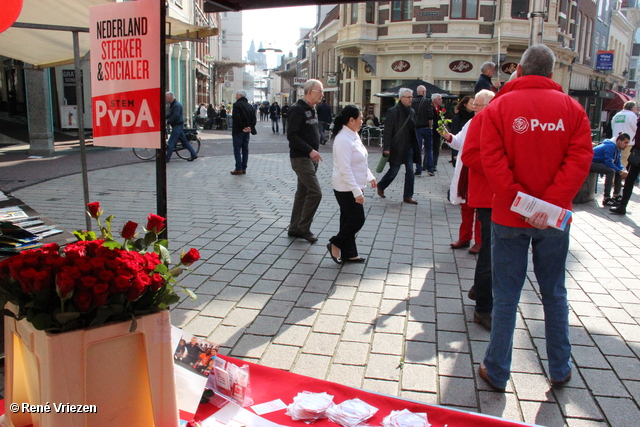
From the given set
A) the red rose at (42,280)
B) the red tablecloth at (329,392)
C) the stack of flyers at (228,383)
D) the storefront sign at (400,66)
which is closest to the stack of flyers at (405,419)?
the red tablecloth at (329,392)

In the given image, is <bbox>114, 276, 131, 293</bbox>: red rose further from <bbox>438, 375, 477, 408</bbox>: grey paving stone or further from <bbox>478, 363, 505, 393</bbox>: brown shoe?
<bbox>478, 363, 505, 393</bbox>: brown shoe

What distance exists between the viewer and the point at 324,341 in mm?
3590

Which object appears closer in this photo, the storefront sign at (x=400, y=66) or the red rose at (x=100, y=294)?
the red rose at (x=100, y=294)

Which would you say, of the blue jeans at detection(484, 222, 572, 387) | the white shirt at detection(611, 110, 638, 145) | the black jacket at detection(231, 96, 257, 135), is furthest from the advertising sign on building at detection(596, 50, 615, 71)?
the blue jeans at detection(484, 222, 572, 387)

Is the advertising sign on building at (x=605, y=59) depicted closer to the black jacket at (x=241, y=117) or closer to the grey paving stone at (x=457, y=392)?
the black jacket at (x=241, y=117)

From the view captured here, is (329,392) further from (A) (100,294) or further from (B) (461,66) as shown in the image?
(B) (461,66)

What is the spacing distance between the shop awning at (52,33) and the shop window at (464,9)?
21936 mm

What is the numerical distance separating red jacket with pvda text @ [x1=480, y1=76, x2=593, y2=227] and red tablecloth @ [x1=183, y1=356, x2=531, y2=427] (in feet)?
3.41

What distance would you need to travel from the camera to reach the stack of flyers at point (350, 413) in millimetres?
2623

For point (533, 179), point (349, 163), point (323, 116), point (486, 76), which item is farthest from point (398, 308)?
point (323, 116)

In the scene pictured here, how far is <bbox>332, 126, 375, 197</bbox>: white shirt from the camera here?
195 inches

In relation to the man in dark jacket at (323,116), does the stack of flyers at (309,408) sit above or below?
below

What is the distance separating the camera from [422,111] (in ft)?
38.8

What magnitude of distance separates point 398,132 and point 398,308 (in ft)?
15.5
